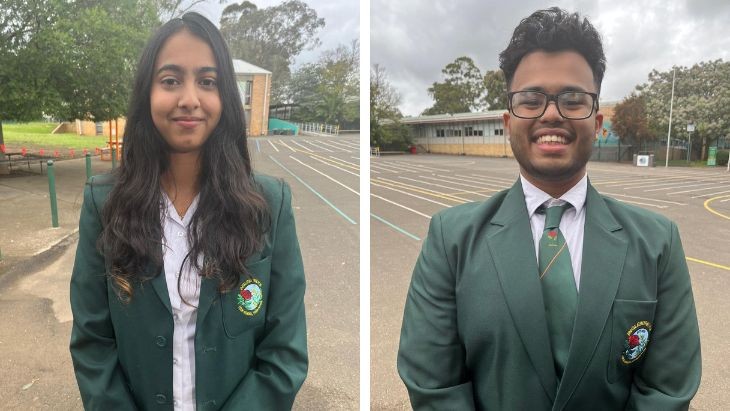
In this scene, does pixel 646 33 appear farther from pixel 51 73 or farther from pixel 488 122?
pixel 51 73

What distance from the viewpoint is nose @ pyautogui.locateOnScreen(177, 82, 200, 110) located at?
125 cm

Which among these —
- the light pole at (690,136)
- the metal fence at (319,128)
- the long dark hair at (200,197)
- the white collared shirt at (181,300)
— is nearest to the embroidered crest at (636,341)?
the long dark hair at (200,197)

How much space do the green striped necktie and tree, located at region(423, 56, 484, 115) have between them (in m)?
0.92

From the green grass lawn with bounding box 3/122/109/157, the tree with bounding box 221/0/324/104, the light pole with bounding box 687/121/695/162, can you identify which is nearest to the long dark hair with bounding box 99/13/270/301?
the tree with bounding box 221/0/324/104

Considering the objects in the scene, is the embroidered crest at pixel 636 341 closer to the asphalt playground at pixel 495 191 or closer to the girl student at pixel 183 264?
the girl student at pixel 183 264

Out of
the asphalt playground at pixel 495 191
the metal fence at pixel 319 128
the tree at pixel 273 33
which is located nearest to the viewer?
the tree at pixel 273 33

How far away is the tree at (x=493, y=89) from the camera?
1810 mm

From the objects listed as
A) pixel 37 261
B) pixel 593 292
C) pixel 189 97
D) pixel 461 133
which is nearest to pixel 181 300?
pixel 189 97

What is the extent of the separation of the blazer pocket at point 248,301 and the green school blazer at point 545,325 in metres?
0.42

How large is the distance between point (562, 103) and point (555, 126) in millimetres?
59

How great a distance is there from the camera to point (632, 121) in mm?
2146

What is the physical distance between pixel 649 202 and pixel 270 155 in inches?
69.6

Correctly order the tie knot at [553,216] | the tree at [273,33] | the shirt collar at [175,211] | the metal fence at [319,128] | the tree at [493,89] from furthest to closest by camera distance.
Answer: the metal fence at [319,128] → the tree at [273,33] → the tree at [493,89] → the shirt collar at [175,211] → the tie knot at [553,216]

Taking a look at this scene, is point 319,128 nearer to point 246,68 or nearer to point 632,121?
point 246,68
